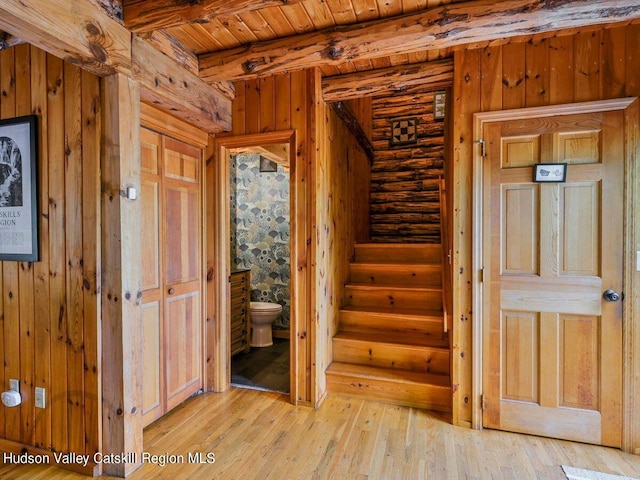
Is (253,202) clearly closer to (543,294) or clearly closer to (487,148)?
(487,148)

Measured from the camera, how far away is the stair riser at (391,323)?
9.89ft

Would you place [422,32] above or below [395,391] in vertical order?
above

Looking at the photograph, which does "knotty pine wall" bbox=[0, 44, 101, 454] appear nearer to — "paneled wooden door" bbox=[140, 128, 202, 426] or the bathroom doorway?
"paneled wooden door" bbox=[140, 128, 202, 426]

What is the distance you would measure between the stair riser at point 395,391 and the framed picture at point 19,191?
7.66 ft

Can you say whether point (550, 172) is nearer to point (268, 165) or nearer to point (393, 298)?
point (393, 298)

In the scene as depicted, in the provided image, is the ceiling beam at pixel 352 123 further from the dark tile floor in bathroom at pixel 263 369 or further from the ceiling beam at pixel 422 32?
the dark tile floor in bathroom at pixel 263 369

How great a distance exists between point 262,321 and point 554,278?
301 cm

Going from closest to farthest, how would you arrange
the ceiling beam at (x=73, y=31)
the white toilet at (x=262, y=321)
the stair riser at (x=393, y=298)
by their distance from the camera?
the ceiling beam at (x=73, y=31) → the stair riser at (x=393, y=298) → the white toilet at (x=262, y=321)

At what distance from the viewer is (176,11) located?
72.0 inches

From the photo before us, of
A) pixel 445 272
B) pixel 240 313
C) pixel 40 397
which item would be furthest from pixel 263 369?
pixel 445 272

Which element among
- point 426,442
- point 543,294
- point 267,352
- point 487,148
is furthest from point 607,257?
point 267,352

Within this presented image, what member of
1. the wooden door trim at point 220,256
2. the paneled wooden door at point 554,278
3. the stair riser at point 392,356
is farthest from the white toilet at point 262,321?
the paneled wooden door at point 554,278

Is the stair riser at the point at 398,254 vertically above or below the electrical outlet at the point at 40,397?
above

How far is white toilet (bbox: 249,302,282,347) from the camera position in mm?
4020
